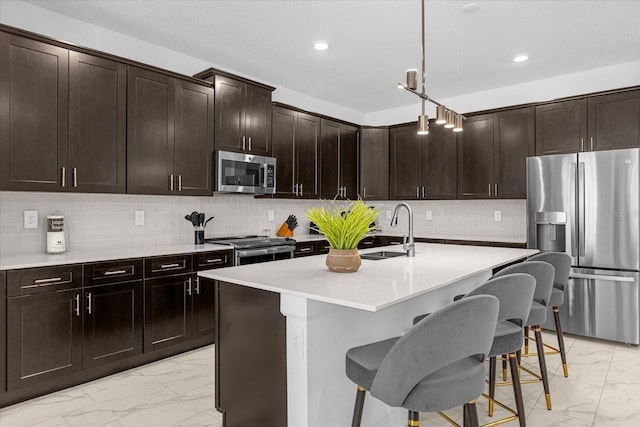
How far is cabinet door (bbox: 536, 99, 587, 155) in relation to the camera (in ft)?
13.6

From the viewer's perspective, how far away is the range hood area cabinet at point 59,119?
106 inches

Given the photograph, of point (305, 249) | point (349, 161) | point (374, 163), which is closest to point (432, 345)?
point (305, 249)

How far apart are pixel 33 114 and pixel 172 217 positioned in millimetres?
1529

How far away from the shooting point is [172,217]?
4043 millimetres

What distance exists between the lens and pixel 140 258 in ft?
10.4

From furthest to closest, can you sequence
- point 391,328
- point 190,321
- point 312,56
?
point 312,56 → point 190,321 → point 391,328

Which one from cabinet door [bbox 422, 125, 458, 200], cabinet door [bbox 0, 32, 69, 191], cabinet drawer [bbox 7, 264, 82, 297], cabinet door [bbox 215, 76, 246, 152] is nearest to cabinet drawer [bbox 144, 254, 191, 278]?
cabinet drawer [bbox 7, 264, 82, 297]

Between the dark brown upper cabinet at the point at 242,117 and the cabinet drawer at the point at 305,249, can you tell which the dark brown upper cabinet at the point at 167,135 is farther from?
the cabinet drawer at the point at 305,249

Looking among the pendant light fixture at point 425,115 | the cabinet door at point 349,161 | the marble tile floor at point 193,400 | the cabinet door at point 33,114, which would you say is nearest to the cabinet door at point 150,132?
the cabinet door at point 33,114

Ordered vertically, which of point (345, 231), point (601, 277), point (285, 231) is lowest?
point (601, 277)

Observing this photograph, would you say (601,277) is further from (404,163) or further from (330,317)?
(330,317)

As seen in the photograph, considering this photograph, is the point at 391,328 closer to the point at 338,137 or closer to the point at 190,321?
the point at 190,321

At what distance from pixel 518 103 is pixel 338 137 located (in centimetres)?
229

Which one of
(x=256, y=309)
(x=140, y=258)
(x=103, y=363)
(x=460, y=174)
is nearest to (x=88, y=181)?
(x=140, y=258)
